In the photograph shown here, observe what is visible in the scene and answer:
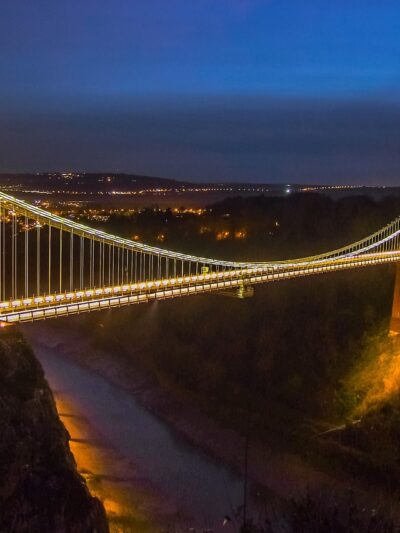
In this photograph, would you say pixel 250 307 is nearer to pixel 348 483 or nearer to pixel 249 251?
pixel 249 251

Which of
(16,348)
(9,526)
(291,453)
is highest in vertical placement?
(16,348)

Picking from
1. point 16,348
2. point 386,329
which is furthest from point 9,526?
point 386,329

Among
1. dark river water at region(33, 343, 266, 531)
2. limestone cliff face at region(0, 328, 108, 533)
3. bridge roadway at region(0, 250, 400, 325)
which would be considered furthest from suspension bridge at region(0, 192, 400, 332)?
dark river water at region(33, 343, 266, 531)

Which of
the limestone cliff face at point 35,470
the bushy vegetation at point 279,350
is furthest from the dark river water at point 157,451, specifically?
the limestone cliff face at point 35,470

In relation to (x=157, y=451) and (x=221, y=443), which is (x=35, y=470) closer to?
(x=157, y=451)

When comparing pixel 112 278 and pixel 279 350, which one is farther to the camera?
pixel 279 350

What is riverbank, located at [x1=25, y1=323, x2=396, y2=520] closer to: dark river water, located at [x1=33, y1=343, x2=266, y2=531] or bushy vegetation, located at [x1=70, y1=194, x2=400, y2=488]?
dark river water, located at [x1=33, y1=343, x2=266, y2=531]

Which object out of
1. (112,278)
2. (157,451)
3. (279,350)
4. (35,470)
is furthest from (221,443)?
(35,470)
